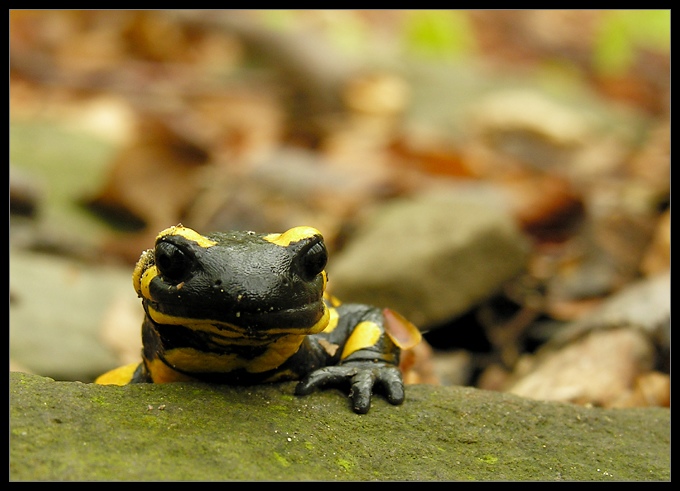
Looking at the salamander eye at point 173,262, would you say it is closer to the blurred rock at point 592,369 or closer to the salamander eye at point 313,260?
the salamander eye at point 313,260

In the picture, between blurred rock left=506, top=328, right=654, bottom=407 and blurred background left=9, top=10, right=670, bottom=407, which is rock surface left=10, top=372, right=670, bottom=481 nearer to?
blurred rock left=506, top=328, right=654, bottom=407

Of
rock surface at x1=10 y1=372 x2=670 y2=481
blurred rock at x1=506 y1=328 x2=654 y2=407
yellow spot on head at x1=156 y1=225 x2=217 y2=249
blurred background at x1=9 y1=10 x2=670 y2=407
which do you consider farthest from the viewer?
blurred background at x1=9 y1=10 x2=670 y2=407

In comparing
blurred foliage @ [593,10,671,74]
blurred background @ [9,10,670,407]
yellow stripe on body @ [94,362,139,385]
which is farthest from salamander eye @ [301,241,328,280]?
blurred foliage @ [593,10,671,74]

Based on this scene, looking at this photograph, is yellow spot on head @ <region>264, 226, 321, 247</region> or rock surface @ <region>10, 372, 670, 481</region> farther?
yellow spot on head @ <region>264, 226, 321, 247</region>

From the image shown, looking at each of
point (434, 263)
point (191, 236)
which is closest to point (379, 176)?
point (434, 263)

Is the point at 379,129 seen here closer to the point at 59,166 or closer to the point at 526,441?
the point at 59,166

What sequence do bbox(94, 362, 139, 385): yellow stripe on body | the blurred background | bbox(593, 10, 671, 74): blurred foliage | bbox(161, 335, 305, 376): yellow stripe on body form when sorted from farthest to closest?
bbox(593, 10, 671, 74): blurred foliage < the blurred background < bbox(94, 362, 139, 385): yellow stripe on body < bbox(161, 335, 305, 376): yellow stripe on body
